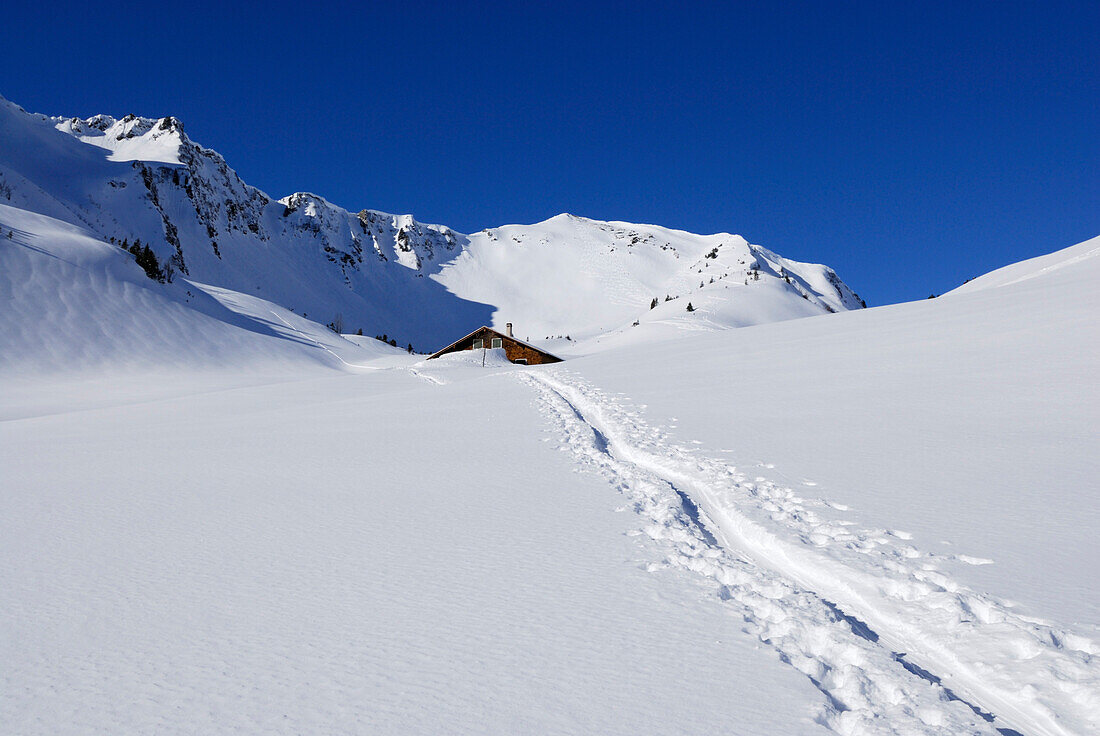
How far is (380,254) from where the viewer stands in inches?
5389

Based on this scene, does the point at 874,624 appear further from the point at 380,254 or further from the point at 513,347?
the point at 380,254

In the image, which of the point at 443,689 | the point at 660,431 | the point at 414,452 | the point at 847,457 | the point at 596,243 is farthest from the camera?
the point at 596,243

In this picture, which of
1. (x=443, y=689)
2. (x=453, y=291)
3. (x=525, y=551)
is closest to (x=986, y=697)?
(x=443, y=689)

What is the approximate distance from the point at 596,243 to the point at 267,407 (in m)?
151

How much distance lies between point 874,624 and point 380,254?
468 ft

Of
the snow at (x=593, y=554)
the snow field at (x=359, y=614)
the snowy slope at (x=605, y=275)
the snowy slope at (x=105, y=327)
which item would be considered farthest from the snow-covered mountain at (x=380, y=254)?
the snow field at (x=359, y=614)

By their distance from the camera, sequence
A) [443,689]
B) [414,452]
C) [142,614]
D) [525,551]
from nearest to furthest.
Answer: [443,689], [142,614], [525,551], [414,452]

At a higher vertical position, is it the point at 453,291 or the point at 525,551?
the point at 453,291

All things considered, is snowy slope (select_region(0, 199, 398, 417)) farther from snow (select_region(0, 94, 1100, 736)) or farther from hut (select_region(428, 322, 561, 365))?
hut (select_region(428, 322, 561, 365))

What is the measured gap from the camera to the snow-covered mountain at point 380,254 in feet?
244

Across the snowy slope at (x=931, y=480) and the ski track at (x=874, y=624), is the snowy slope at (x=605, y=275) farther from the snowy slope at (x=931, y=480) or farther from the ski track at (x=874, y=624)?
the ski track at (x=874, y=624)

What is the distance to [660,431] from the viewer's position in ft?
29.5

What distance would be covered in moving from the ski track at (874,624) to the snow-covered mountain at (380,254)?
54.2 m

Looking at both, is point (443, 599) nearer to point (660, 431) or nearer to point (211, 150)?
point (660, 431)
